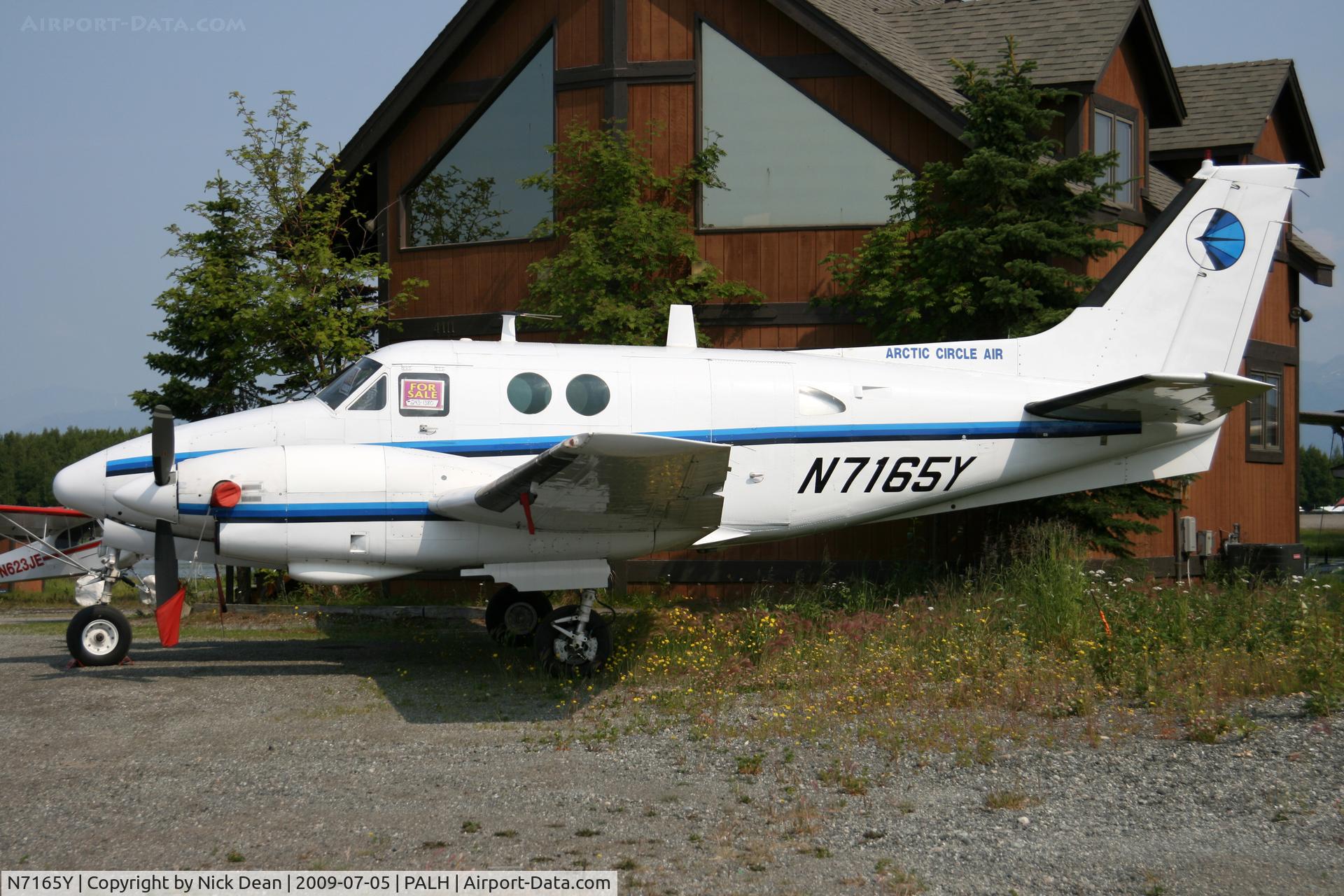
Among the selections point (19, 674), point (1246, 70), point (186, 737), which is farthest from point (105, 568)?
point (1246, 70)

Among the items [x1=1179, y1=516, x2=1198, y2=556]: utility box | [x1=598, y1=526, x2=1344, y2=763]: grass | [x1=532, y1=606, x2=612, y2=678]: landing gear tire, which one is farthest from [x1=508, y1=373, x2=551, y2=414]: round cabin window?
[x1=1179, y1=516, x2=1198, y2=556]: utility box

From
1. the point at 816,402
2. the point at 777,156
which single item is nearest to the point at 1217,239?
the point at 816,402

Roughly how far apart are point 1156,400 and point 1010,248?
11.5 ft

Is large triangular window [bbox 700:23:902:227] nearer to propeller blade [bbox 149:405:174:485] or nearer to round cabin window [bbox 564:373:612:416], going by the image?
round cabin window [bbox 564:373:612:416]

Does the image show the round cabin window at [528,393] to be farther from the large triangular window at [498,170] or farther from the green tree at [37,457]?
the green tree at [37,457]

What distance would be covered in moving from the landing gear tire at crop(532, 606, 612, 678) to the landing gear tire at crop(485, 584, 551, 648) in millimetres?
1862

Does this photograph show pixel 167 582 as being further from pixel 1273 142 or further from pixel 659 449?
pixel 1273 142

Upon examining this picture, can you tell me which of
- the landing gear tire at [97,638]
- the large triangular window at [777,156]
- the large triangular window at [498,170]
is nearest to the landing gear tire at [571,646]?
the landing gear tire at [97,638]

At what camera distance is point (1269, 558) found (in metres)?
16.1

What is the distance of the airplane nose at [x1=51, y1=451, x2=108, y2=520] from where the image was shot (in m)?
9.60

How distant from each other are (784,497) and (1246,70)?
15.4m

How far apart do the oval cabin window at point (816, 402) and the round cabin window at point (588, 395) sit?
187 cm

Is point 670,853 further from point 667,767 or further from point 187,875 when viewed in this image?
point 187,875

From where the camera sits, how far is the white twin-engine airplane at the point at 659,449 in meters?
9.44
